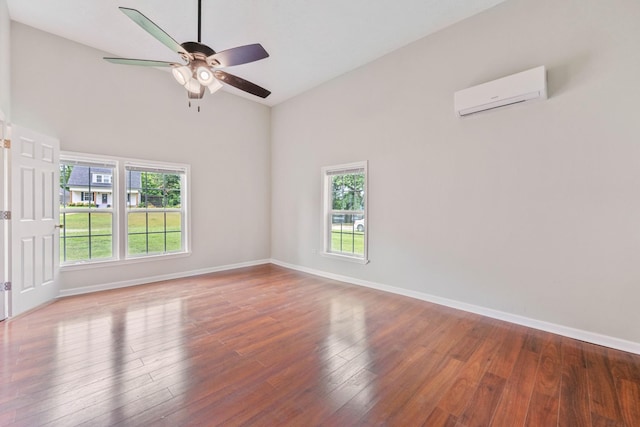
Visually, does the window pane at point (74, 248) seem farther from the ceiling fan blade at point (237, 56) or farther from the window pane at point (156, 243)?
the ceiling fan blade at point (237, 56)

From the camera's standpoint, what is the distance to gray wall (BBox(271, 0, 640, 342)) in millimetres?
2387

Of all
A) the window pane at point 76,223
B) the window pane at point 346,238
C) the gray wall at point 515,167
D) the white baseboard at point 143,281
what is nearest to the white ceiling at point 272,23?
the gray wall at point 515,167

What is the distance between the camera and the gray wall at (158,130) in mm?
3482

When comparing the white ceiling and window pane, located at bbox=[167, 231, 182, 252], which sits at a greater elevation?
the white ceiling

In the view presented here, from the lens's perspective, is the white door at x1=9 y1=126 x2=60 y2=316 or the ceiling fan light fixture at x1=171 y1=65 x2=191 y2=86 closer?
the ceiling fan light fixture at x1=171 y1=65 x2=191 y2=86

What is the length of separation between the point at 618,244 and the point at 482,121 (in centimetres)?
173

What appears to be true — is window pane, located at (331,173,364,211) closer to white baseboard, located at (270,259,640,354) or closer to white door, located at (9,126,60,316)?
white baseboard, located at (270,259,640,354)

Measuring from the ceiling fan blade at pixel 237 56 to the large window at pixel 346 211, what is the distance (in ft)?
7.78

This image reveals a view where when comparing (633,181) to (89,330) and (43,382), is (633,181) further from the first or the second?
(89,330)

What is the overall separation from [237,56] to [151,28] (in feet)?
2.11

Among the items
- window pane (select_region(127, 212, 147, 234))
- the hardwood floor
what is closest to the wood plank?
the hardwood floor

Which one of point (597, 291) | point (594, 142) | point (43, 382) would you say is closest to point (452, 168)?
point (594, 142)

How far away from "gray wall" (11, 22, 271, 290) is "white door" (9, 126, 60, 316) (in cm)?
35

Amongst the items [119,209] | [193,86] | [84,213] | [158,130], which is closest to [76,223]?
[84,213]
